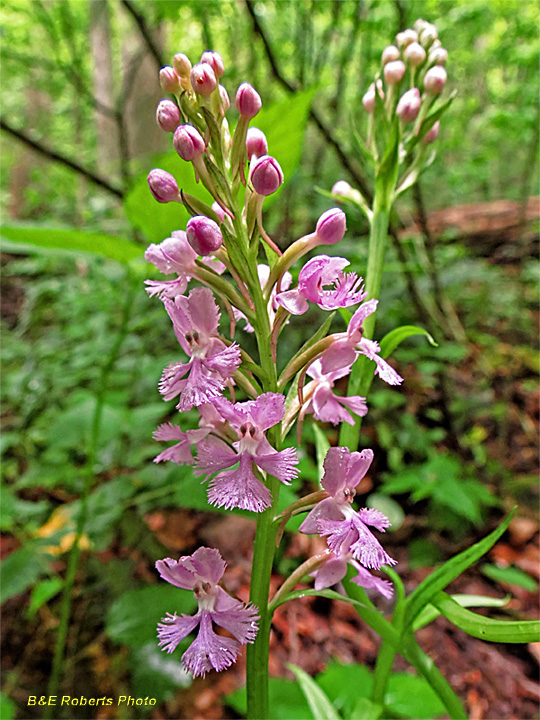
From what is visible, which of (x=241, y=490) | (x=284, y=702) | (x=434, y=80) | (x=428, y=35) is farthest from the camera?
(x=284, y=702)

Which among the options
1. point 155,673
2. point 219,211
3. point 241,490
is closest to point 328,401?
point 241,490

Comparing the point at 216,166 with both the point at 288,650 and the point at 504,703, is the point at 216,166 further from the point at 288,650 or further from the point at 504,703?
the point at 504,703

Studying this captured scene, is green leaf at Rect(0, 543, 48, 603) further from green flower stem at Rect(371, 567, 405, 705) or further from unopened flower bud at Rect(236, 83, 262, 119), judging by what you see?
unopened flower bud at Rect(236, 83, 262, 119)

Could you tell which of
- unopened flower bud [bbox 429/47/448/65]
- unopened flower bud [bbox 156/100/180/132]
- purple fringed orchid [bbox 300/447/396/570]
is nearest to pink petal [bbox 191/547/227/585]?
purple fringed orchid [bbox 300/447/396/570]

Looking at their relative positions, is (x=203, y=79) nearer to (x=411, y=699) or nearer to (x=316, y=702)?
(x=316, y=702)

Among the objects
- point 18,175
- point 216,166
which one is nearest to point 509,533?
point 216,166

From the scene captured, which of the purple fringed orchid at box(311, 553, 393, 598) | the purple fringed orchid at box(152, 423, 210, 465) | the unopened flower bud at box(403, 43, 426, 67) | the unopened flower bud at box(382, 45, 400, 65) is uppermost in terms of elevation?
the unopened flower bud at box(382, 45, 400, 65)
